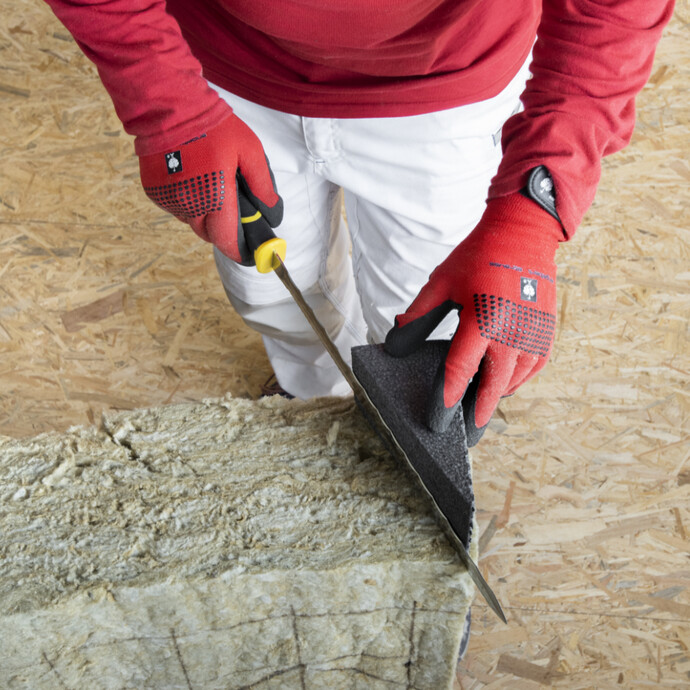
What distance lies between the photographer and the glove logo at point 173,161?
151 centimetres

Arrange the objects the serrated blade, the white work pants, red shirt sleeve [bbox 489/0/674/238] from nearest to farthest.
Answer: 1. the serrated blade
2. red shirt sleeve [bbox 489/0/674/238]
3. the white work pants

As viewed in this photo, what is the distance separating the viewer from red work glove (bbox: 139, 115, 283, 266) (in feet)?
4.90

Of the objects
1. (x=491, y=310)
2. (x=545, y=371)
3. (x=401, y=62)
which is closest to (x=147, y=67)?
(x=401, y=62)

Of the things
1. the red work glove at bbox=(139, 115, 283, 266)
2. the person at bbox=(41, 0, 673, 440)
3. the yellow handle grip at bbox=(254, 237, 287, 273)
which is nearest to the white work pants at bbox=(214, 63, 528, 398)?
the person at bbox=(41, 0, 673, 440)

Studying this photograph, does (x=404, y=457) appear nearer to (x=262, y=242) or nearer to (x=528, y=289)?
(x=528, y=289)

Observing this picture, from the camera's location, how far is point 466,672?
1693 millimetres

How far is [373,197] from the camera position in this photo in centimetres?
177

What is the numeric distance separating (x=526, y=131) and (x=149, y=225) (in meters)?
1.85

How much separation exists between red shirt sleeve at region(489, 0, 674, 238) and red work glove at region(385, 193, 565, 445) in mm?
76

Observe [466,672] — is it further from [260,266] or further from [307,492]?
[260,266]

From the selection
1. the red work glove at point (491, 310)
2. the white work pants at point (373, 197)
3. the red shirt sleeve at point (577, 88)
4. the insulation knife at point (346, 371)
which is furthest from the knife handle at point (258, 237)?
the red shirt sleeve at point (577, 88)

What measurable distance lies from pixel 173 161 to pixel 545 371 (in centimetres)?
141

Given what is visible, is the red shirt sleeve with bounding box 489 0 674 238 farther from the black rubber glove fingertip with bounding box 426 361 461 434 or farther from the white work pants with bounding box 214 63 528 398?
the black rubber glove fingertip with bounding box 426 361 461 434

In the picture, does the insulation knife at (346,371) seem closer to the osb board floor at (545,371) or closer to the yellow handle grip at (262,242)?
the yellow handle grip at (262,242)
